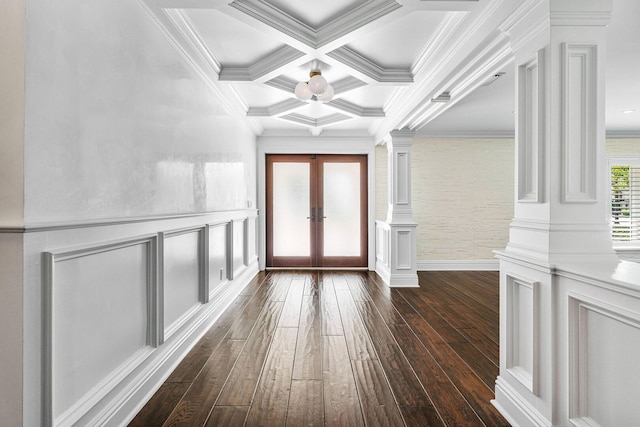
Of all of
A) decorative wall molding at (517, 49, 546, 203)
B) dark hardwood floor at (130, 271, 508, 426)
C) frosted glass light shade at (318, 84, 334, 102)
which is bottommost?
dark hardwood floor at (130, 271, 508, 426)

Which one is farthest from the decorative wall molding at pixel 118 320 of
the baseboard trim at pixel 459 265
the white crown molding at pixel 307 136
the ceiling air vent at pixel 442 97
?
the baseboard trim at pixel 459 265

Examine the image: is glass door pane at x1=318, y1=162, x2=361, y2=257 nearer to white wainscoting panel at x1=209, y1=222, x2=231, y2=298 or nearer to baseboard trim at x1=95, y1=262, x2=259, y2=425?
white wainscoting panel at x1=209, y1=222, x2=231, y2=298

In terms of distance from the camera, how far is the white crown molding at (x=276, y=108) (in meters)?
4.57

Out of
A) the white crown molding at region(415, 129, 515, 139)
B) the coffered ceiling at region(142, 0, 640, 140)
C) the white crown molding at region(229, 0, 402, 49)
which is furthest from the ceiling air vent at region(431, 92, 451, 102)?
the white crown molding at region(415, 129, 515, 139)

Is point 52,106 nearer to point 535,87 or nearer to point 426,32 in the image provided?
point 535,87

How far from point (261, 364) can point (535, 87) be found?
2.36 meters

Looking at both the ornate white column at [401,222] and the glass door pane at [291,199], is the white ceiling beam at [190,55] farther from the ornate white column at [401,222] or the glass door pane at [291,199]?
the ornate white column at [401,222]

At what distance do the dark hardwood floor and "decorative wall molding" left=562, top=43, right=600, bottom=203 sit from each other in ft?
4.14

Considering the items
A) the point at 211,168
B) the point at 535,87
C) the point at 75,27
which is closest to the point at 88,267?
the point at 75,27

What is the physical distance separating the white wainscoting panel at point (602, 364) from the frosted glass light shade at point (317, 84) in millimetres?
2450

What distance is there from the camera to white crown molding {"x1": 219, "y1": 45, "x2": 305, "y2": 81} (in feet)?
10.2

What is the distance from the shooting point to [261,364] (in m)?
2.54

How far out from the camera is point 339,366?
8.21 feet

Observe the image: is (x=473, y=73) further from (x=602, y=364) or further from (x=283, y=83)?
(x=602, y=364)
